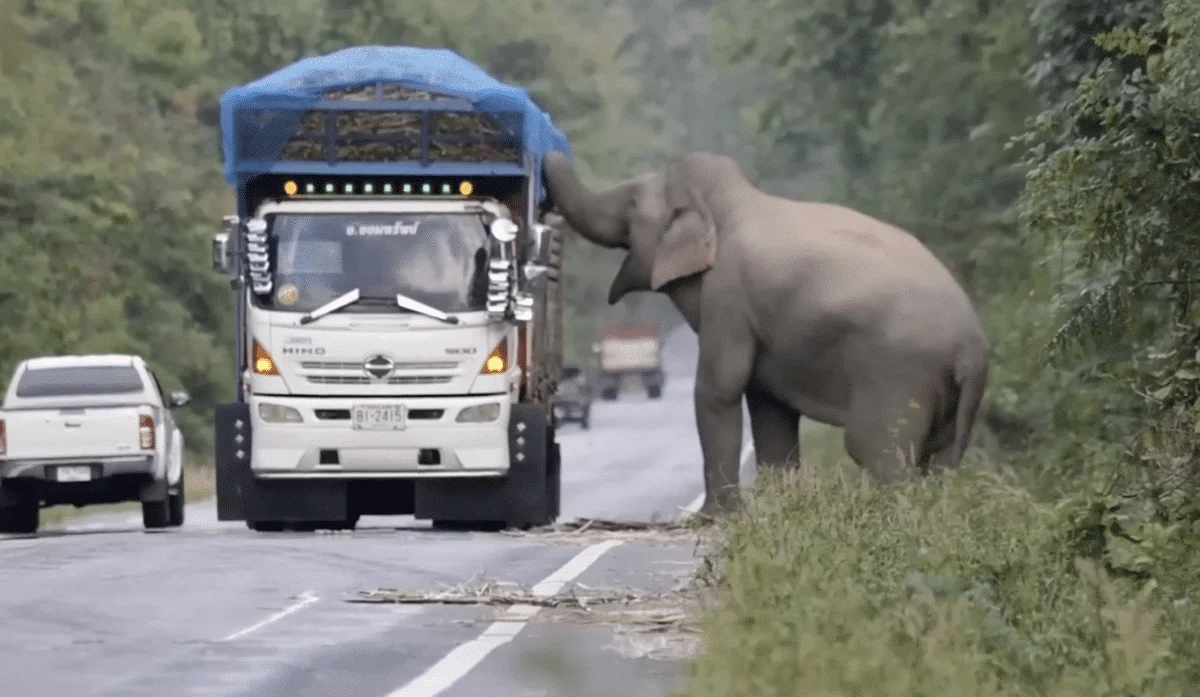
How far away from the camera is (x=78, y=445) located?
95.2ft

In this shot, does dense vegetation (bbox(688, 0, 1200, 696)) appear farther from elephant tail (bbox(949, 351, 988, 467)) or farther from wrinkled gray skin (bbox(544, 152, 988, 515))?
wrinkled gray skin (bbox(544, 152, 988, 515))

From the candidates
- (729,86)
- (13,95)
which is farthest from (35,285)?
(729,86)

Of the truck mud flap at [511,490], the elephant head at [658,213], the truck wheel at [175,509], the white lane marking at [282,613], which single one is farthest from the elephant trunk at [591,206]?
the white lane marking at [282,613]

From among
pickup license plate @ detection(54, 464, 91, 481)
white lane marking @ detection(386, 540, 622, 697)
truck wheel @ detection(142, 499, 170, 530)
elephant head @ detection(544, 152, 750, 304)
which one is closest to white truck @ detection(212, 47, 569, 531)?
elephant head @ detection(544, 152, 750, 304)

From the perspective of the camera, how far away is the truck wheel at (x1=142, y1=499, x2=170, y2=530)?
30250mm

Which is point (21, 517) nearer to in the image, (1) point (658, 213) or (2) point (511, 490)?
(2) point (511, 490)

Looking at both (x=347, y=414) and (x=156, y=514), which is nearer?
(x=347, y=414)

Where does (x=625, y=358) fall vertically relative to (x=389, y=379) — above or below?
below

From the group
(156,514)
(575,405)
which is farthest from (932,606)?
(575,405)

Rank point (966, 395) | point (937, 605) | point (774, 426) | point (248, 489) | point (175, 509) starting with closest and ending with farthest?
point (937, 605)
point (966, 395)
point (248, 489)
point (774, 426)
point (175, 509)

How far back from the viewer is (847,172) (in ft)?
186

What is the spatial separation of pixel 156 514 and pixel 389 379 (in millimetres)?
6112

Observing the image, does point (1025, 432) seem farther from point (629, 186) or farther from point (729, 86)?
Result: point (729, 86)

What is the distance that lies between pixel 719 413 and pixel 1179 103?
888 centimetres
